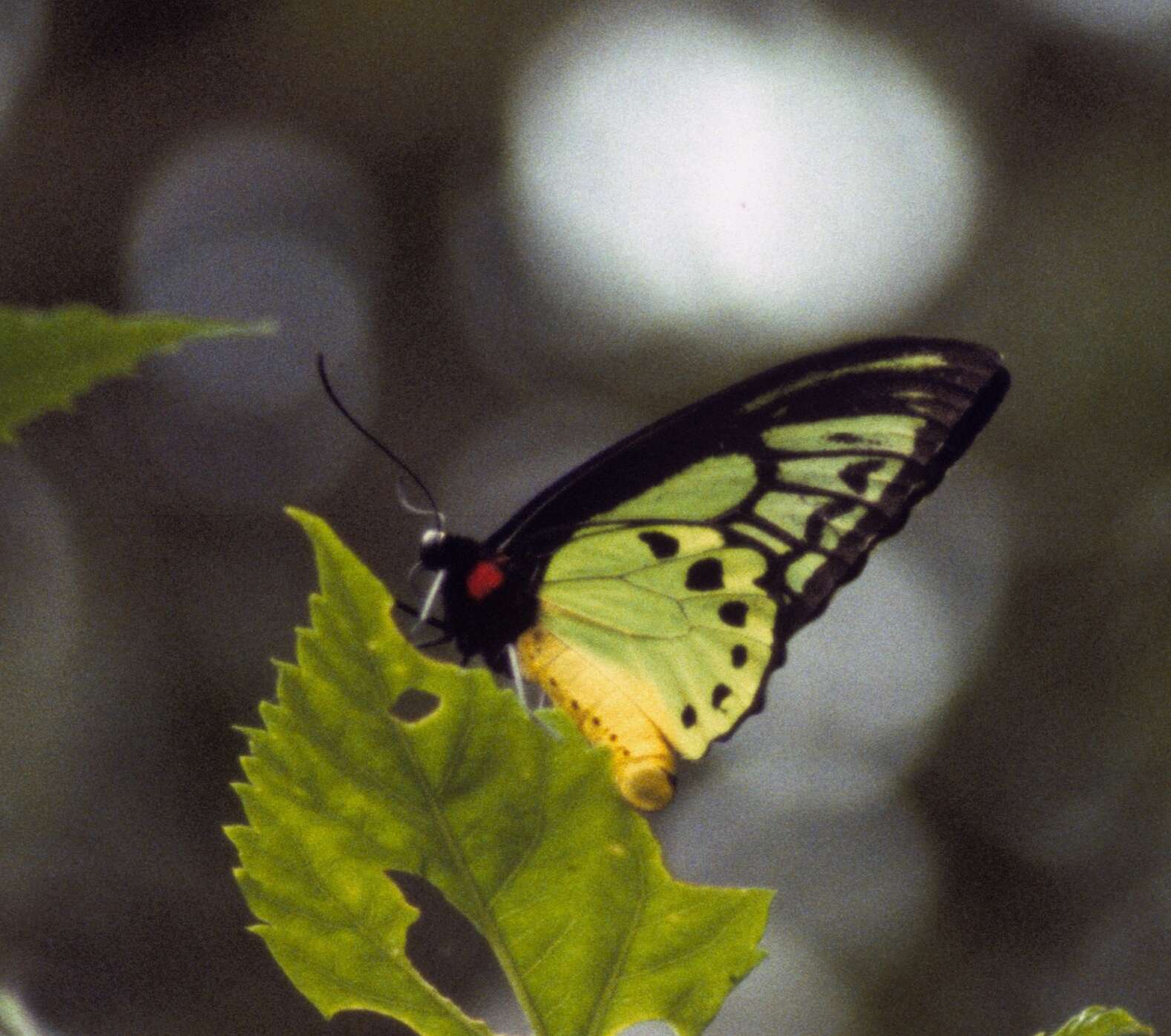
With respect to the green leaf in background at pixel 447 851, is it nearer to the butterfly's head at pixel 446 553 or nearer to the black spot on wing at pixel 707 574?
the butterfly's head at pixel 446 553

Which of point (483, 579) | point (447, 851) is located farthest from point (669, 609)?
point (447, 851)

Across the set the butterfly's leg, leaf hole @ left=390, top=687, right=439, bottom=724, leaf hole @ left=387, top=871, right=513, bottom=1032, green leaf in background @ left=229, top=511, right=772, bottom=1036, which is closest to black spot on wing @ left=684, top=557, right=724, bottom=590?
the butterfly's leg

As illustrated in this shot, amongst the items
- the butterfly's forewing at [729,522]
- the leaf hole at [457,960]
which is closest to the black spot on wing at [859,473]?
the butterfly's forewing at [729,522]

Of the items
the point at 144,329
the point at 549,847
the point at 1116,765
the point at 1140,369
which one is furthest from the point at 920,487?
the point at 1116,765

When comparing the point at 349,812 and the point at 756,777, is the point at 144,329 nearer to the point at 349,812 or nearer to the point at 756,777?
the point at 349,812

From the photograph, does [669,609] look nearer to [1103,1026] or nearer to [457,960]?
[1103,1026]

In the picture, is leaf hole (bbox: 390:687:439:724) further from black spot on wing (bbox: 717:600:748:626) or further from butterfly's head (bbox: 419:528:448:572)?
black spot on wing (bbox: 717:600:748:626)
